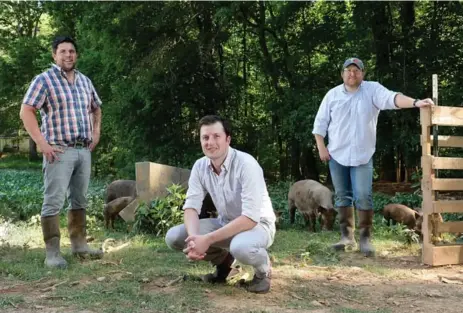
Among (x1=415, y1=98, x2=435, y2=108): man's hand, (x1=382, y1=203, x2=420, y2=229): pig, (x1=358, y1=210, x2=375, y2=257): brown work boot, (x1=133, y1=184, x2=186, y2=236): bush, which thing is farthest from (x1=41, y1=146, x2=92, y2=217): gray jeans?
(x1=382, y1=203, x2=420, y2=229): pig

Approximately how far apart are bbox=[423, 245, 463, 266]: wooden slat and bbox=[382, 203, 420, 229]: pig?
1.56 metres

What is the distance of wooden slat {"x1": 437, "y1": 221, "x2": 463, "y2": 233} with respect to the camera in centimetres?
520

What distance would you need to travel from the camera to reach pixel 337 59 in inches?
581

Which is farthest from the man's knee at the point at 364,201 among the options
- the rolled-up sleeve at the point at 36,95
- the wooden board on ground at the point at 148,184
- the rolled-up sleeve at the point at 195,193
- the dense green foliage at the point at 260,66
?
the dense green foliage at the point at 260,66

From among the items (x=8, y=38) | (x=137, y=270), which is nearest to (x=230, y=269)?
(x=137, y=270)

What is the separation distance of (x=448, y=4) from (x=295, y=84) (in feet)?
13.8

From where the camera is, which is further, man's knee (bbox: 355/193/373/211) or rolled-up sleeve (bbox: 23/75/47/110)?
man's knee (bbox: 355/193/373/211)

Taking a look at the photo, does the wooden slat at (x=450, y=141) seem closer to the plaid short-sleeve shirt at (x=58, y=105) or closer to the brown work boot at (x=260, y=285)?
the brown work boot at (x=260, y=285)

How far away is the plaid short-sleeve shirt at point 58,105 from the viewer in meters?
4.89

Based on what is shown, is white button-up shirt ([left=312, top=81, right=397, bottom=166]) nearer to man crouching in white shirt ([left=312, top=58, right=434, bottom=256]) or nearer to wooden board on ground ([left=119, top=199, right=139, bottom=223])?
man crouching in white shirt ([left=312, top=58, right=434, bottom=256])

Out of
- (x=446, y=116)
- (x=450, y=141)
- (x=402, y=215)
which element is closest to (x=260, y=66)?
(x=402, y=215)

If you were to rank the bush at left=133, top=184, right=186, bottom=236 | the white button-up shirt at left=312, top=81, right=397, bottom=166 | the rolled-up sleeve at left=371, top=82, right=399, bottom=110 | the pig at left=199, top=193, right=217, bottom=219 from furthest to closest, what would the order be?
the bush at left=133, top=184, right=186, bottom=236
the pig at left=199, top=193, right=217, bottom=219
the white button-up shirt at left=312, top=81, right=397, bottom=166
the rolled-up sleeve at left=371, top=82, right=399, bottom=110

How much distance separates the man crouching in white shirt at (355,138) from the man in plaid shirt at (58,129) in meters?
2.49

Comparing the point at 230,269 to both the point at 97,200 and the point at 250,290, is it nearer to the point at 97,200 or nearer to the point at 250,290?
the point at 250,290
